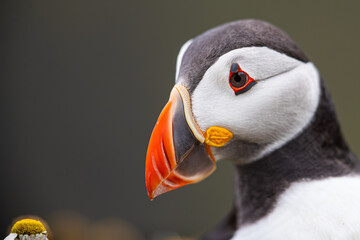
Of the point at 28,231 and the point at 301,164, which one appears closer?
the point at 28,231

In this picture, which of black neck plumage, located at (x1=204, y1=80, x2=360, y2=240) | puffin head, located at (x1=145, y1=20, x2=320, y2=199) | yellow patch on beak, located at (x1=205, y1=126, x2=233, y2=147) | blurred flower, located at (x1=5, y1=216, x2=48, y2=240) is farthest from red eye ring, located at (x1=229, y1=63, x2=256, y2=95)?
blurred flower, located at (x1=5, y1=216, x2=48, y2=240)

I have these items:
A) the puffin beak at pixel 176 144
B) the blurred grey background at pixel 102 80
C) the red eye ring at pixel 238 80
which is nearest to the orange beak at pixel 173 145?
the puffin beak at pixel 176 144

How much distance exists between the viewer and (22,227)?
0.71 m

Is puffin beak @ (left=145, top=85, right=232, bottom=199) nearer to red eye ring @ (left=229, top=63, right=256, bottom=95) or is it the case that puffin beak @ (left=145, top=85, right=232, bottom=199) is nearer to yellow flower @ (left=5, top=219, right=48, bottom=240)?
red eye ring @ (left=229, top=63, right=256, bottom=95)

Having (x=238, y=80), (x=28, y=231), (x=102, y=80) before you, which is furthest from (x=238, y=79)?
(x=102, y=80)

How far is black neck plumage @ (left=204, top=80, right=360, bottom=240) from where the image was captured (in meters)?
1.17

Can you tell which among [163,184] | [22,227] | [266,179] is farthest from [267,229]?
[22,227]

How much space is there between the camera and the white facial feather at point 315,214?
1045mm

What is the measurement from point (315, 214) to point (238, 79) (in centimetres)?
37

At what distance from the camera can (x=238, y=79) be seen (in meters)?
1.10

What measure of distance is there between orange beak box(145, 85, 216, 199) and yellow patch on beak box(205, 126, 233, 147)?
0.04 feet

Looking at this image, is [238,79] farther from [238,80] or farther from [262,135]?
[262,135]

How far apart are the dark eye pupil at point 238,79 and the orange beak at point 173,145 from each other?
12cm

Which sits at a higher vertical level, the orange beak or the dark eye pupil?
the dark eye pupil
